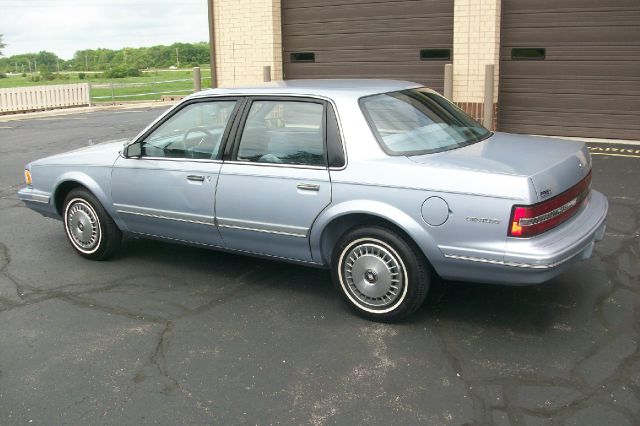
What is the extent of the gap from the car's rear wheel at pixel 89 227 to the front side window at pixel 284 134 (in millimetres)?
1556

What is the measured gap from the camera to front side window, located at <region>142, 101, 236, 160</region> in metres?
5.23

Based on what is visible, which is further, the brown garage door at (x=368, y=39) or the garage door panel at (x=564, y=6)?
the brown garage door at (x=368, y=39)

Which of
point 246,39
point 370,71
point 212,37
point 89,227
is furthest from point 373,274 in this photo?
point 212,37

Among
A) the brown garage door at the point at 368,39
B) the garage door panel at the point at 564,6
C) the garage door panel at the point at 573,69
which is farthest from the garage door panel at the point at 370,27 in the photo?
the garage door panel at the point at 573,69

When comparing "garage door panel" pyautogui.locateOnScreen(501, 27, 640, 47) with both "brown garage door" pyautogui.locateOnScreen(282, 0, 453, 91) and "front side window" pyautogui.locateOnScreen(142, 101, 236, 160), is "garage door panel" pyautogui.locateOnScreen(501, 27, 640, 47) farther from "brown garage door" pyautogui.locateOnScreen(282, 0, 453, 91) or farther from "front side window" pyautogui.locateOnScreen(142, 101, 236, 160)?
"front side window" pyautogui.locateOnScreen(142, 101, 236, 160)

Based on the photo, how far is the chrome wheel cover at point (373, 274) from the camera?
4.42 m

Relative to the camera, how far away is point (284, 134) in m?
4.95

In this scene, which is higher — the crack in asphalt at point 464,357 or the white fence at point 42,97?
the white fence at point 42,97

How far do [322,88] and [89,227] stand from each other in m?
2.43

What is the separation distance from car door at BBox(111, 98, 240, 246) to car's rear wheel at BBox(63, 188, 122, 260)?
0.80 ft

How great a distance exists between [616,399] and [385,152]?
1978 mm

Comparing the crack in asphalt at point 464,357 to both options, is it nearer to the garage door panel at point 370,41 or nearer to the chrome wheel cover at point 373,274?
the chrome wheel cover at point 373,274

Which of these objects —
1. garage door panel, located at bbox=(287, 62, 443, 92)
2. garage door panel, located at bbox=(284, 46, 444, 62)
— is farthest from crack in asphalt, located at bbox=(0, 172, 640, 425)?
garage door panel, located at bbox=(284, 46, 444, 62)

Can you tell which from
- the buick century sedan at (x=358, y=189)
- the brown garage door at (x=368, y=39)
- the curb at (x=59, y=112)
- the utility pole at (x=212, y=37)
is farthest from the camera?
the curb at (x=59, y=112)
